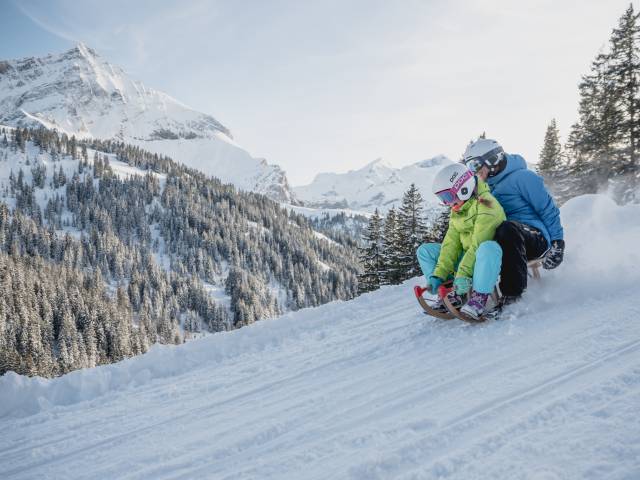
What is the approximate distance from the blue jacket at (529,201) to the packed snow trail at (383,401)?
1.98ft

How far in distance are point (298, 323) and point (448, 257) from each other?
2.42 m

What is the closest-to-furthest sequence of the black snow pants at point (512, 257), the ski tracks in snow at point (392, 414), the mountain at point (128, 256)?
the ski tracks in snow at point (392, 414), the black snow pants at point (512, 257), the mountain at point (128, 256)

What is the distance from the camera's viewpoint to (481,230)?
3.84 meters

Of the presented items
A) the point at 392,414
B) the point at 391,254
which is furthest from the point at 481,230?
the point at 391,254

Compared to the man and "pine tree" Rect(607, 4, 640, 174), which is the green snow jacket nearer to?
the man

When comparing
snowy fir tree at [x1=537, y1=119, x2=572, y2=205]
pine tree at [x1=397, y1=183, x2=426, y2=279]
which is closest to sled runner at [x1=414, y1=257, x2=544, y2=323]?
pine tree at [x1=397, y1=183, x2=426, y2=279]

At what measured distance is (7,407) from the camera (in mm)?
3656

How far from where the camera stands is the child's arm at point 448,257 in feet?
14.0

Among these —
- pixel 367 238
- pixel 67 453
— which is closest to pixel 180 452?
pixel 67 453

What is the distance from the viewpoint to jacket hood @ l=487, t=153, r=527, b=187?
14.8 ft

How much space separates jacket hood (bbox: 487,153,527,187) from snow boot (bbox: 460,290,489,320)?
5.07 ft

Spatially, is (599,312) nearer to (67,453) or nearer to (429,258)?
(429,258)

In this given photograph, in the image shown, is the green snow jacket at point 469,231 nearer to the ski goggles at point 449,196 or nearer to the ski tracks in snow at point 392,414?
the ski goggles at point 449,196

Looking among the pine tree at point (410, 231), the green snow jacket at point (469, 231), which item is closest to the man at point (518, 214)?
the green snow jacket at point (469, 231)
